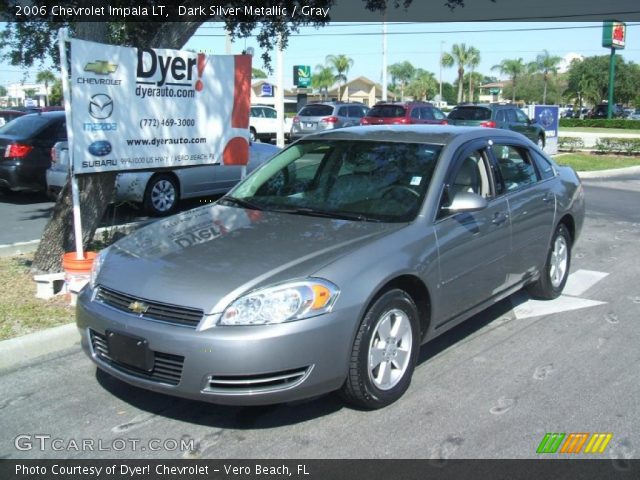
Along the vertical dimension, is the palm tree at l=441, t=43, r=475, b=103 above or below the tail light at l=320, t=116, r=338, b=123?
above

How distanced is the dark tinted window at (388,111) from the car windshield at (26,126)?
13229 millimetres

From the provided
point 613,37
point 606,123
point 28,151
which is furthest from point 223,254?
→ point 613,37

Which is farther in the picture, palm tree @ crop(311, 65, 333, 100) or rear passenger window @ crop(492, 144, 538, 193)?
palm tree @ crop(311, 65, 333, 100)

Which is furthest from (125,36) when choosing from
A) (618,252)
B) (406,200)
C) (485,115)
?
(485,115)

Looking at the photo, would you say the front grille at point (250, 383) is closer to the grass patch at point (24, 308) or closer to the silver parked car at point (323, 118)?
the grass patch at point (24, 308)

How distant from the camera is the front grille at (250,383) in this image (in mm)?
3373

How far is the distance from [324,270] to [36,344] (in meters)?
2.54

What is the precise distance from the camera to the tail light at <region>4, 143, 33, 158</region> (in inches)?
443

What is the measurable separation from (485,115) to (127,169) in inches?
643

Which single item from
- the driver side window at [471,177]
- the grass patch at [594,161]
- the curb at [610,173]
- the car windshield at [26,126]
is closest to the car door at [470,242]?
the driver side window at [471,177]

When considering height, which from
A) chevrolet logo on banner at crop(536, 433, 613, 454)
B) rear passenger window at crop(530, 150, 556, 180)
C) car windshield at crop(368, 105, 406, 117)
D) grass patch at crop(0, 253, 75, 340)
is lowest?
chevrolet logo on banner at crop(536, 433, 613, 454)

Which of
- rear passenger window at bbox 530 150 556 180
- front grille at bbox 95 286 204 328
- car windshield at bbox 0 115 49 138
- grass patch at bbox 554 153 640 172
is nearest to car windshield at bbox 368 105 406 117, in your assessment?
grass patch at bbox 554 153 640 172

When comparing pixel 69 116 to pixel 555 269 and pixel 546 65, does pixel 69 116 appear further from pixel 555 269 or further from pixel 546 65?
pixel 546 65

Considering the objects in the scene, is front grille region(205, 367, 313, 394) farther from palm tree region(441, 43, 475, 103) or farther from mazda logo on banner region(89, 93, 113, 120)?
palm tree region(441, 43, 475, 103)
